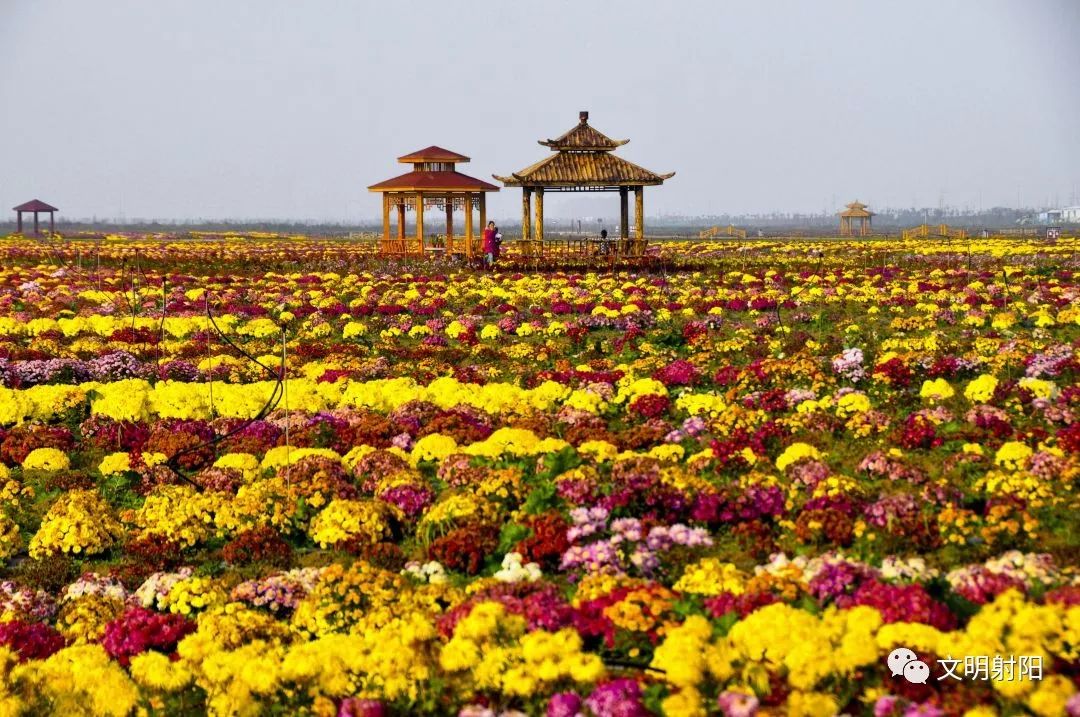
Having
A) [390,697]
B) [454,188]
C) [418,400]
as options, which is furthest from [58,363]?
[454,188]

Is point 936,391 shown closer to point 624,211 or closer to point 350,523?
point 350,523

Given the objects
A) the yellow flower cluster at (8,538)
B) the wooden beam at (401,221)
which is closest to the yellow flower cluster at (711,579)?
the yellow flower cluster at (8,538)

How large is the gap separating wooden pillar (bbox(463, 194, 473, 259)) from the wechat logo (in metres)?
35.6

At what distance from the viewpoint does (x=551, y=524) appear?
9531 millimetres

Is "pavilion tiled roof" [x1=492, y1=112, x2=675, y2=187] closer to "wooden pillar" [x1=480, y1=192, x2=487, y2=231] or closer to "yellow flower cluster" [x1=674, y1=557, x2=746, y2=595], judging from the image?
"wooden pillar" [x1=480, y1=192, x2=487, y2=231]

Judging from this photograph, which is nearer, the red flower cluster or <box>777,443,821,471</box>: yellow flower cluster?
the red flower cluster

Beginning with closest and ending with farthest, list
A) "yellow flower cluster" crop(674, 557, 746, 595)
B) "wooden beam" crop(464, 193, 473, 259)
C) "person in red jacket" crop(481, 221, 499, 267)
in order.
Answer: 1. "yellow flower cluster" crop(674, 557, 746, 595)
2. "person in red jacket" crop(481, 221, 499, 267)
3. "wooden beam" crop(464, 193, 473, 259)

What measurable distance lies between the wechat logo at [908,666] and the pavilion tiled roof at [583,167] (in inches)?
1342

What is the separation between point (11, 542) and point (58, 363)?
29.8ft

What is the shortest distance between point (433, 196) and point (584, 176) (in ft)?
26.2

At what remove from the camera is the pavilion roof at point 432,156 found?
4478 centimetres

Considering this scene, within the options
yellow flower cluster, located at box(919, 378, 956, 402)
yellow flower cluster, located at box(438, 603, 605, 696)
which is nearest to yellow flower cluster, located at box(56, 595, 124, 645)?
yellow flower cluster, located at box(438, 603, 605, 696)

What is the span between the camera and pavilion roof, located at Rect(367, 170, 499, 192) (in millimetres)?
42531

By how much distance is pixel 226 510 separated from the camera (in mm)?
10375
